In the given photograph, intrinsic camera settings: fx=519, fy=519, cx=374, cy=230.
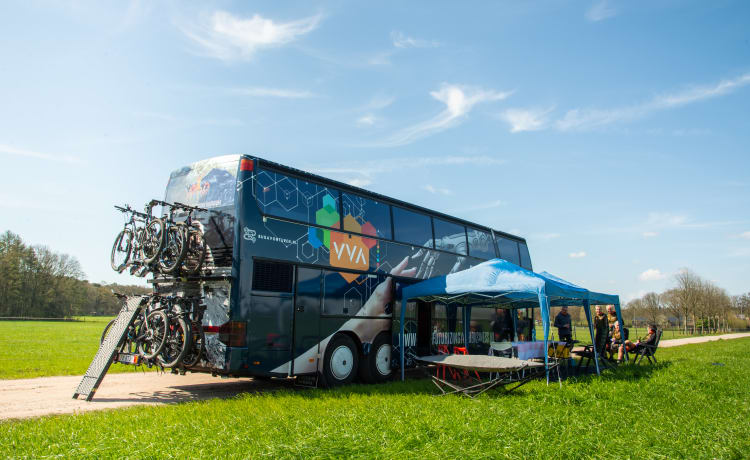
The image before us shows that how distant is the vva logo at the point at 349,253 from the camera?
416 inches

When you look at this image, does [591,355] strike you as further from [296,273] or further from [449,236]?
[296,273]

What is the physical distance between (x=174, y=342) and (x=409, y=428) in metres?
4.73

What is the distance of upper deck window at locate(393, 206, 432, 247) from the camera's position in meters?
12.5

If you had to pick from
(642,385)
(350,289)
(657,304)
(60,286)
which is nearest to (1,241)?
(60,286)

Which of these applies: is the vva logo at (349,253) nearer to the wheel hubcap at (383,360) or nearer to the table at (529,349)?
the wheel hubcap at (383,360)

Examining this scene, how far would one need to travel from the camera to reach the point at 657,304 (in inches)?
2908

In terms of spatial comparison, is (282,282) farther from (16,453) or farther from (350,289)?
(16,453)

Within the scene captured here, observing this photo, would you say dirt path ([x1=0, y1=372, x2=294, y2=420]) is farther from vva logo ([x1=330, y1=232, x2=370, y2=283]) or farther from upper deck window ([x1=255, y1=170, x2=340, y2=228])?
upper deck window ([x1=255, y1=170, x2=340, y2=228])

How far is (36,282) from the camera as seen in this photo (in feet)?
220

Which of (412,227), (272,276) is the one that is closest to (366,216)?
(412,227)

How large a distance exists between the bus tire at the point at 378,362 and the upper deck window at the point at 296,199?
9.52 ft

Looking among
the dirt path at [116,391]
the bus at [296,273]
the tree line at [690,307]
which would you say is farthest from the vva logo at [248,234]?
the tree line at [690,307]

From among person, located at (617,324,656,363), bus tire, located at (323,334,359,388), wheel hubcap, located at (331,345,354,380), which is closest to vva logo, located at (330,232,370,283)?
bus tire, located at (323,334,359,388)

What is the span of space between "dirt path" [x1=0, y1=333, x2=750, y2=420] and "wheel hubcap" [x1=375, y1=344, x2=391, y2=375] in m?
1.99
